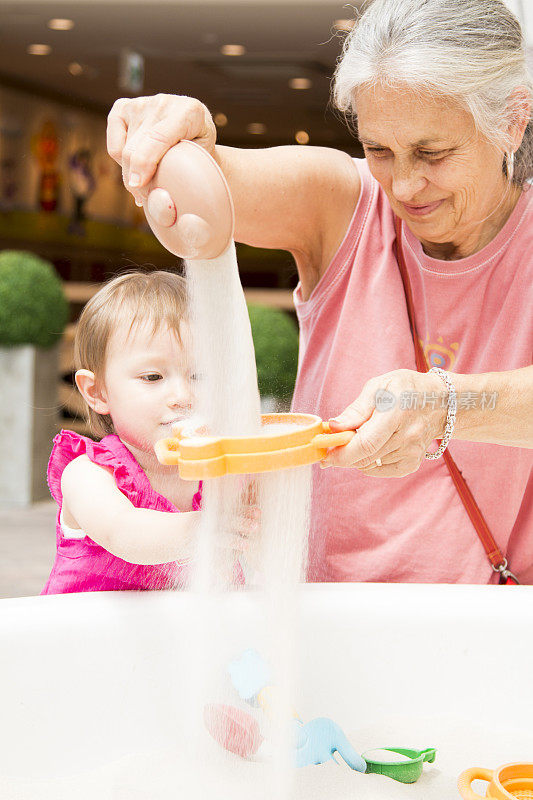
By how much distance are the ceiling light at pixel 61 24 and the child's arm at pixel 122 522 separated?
394 centimetres

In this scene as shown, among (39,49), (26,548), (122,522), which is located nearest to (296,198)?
(122,522)

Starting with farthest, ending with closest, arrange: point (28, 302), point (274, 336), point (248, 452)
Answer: point (28, 302), point (274, 336), point (248, 452)

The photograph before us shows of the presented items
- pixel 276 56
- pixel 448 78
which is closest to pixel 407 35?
pixel 448 78

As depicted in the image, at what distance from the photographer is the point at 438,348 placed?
1237 mm

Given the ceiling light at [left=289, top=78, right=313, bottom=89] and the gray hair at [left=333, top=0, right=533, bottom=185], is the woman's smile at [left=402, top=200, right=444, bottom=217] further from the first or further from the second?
the ceiling light at [left=289, top=78, right=313, bottom=89]

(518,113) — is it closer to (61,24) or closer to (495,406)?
(495,406)

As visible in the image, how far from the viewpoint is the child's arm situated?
39.6 inches

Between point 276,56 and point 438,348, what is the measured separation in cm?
335

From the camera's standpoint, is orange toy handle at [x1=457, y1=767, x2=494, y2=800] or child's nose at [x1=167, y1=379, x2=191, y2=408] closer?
orange toy handle at [x1=457, y1=767, x2=494, y2=800]

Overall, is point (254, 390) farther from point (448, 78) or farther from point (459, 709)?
point (459, 709)

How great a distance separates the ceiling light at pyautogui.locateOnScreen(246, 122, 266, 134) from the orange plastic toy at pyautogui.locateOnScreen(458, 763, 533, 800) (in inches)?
133

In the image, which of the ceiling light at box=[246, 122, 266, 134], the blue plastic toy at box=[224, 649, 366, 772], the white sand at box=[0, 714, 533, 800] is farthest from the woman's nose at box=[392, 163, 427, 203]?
the ceiling light at box=[246, 122, 266, 134]

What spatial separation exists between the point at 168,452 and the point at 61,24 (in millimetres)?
4191

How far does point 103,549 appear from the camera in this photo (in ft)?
3.81
